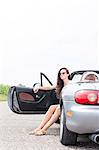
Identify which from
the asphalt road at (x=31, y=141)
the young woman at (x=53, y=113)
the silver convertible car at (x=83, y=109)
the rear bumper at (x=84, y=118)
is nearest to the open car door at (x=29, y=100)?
the young woman at (x=53, y=113)

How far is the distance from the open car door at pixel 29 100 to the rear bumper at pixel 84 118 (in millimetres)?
2331

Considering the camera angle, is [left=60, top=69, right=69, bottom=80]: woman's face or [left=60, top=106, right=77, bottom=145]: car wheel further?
[left=60, top=69, right=69, bottom=80]: woman's face

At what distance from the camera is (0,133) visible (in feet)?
28.6

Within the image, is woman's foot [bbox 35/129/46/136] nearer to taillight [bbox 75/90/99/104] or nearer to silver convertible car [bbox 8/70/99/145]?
silver convertible car [bbox 8/70/99/145]

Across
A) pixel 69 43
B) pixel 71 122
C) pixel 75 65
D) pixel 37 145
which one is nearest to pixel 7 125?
pixel 37 145

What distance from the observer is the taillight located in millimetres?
6543

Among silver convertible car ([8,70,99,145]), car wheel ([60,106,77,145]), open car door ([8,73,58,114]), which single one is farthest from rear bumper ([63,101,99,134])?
open car door ([8,73,58,114])

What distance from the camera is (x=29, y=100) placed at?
356 inches

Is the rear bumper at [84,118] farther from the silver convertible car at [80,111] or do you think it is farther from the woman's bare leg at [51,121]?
the woman's bare leg at [51,121]

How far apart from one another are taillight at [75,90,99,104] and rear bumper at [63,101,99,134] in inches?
2.6

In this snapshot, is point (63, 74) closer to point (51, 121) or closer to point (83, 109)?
point (51, 121)

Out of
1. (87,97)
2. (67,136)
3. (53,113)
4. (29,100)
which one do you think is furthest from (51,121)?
(87,97)

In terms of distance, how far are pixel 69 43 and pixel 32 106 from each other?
16616 mm

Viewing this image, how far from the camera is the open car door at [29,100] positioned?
8961 mm
